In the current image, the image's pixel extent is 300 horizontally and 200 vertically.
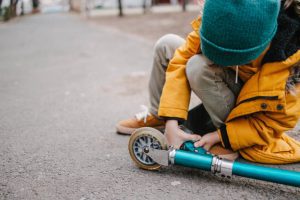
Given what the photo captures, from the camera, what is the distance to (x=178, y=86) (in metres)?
1.70

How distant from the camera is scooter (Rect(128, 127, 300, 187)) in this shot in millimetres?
1391

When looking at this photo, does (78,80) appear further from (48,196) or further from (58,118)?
(48,196)

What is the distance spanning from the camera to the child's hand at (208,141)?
165 centimetres

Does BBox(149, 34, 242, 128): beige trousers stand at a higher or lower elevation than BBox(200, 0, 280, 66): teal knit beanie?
lower

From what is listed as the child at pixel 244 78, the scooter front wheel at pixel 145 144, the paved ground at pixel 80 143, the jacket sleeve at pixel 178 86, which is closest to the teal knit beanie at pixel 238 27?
the child at pixel 244 78

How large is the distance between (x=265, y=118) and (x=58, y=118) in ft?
4.78

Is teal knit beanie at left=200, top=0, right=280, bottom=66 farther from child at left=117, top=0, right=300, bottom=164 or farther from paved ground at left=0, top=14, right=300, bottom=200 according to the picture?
paved ground at left=0, top=14, right=300, bottom=200

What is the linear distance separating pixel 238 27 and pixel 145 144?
0.64 metres

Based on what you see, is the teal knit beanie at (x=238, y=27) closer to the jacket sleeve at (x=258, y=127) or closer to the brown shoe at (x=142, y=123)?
the jacket sleeve at (x=258, y=127)

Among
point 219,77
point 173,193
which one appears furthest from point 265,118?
point 173,193

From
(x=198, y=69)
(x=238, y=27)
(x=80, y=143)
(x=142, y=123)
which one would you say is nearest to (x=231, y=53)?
(x=238, y=27)

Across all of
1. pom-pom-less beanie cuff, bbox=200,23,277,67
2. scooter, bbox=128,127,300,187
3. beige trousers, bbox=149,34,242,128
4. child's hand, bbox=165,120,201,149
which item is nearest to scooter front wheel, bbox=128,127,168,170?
scooter, bbox=128,127,300,187

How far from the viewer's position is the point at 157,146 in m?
1.55

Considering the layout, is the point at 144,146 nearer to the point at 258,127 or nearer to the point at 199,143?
the point at 199,143
